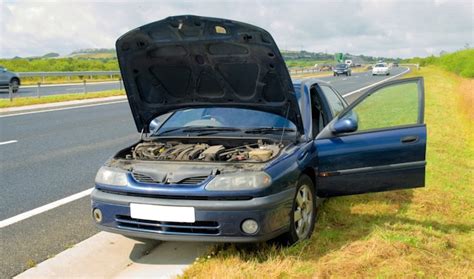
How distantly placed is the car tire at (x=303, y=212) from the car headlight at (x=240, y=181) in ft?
1.41

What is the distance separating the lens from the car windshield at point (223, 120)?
4918 millimetres

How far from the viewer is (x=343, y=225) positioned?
→ 4773 mm

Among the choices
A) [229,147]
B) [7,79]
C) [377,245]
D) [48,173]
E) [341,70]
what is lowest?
[341,70]

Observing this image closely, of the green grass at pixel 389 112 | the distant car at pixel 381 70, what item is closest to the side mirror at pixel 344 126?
the green grass at pixel 389 112

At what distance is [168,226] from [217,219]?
41 centimetres

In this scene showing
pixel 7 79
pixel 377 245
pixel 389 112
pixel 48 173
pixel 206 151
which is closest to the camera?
pixel 377 245

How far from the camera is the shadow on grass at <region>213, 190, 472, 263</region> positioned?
13.1 feet

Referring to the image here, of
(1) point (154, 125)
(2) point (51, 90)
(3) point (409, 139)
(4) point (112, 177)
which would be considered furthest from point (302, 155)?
(2) point (51, 90)

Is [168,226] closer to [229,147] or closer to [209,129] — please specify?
[229,147]

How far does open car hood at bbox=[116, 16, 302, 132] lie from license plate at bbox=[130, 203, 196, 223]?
1475mm

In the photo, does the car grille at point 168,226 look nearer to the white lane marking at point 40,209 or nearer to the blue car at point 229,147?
the blue car at point 229,147

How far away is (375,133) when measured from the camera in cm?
471

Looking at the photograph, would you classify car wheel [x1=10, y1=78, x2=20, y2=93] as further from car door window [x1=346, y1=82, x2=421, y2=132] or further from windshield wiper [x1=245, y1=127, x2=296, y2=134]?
windshield wiper [x1=245, y1=127, x2=296, y2=134]

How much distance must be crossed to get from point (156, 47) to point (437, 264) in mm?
3033
